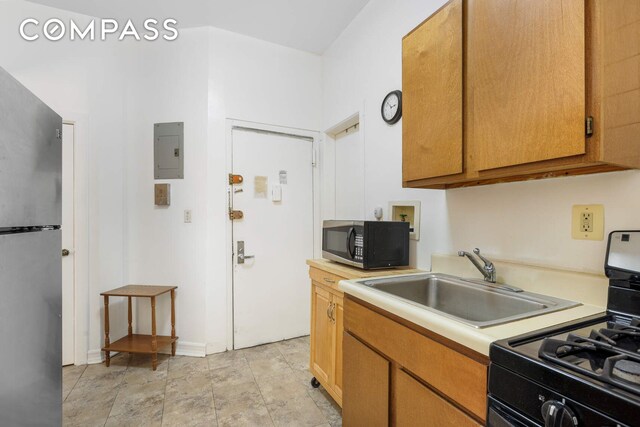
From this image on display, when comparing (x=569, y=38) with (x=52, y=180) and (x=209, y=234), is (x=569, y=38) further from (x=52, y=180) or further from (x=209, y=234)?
(x=209, y=234)

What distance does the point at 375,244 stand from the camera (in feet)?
5.53

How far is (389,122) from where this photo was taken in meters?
2.05

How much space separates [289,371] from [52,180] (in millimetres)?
1964

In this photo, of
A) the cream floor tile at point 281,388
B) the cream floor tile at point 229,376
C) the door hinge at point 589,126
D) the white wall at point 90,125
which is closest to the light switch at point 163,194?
the white wall at point 90,125

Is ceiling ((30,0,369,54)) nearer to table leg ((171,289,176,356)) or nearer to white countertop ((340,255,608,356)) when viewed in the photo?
white countertop ((340,255,608,356))

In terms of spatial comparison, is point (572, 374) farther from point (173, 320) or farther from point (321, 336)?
point (173, 320)

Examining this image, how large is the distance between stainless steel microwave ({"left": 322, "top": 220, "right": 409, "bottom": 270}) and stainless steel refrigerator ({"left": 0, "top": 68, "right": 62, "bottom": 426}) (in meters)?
1.36

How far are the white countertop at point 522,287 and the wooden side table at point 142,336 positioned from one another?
1.74 meters

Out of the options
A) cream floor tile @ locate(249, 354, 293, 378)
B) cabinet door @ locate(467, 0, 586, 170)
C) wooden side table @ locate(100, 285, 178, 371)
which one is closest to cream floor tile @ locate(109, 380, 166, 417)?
wooden side table @ locate(100, 285, 178, 371)

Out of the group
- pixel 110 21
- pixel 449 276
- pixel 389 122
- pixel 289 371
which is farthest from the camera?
pixel 110 21

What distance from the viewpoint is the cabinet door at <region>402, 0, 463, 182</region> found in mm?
1232

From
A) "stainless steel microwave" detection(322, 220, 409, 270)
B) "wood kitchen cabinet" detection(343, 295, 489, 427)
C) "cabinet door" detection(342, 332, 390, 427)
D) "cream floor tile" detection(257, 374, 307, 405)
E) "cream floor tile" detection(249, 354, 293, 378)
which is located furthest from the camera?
"cream floor tile" detection(249, 354, 293, 378)

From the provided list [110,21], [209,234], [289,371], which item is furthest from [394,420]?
[110,21]

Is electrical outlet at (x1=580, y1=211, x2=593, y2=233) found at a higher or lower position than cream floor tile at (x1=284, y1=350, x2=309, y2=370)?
higher
